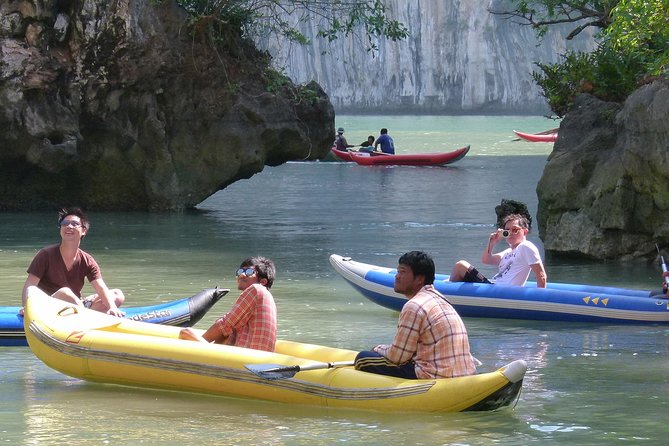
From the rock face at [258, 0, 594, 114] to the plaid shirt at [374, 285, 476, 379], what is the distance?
93.7 metres

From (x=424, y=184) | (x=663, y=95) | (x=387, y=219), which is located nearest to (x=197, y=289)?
(x=663, y=95)

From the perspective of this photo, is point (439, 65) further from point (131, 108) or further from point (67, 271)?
point (67, 271)

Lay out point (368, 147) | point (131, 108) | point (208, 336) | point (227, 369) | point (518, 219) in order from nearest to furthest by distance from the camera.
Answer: point (227, 369)
point (208, 336)
point (518, 219)
point (131, 108)
point (368, 147)

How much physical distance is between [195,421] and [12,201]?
1633 cm

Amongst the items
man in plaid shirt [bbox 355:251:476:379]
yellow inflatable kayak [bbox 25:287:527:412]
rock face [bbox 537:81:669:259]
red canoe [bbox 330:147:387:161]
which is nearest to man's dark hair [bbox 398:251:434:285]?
man in plaid shirt [bbox 355:251:476:379]

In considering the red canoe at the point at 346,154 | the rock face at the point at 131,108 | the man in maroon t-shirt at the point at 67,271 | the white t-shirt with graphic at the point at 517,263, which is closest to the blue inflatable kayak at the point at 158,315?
the man in maroon t-shirt at the point at 67,271

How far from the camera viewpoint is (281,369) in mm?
8180

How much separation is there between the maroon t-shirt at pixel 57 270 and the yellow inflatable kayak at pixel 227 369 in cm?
32

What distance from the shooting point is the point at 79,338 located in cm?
898

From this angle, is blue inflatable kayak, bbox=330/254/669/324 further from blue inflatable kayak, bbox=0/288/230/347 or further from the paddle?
the paddle

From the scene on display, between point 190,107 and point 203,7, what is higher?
point 203,7

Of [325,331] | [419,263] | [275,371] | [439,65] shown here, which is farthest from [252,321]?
[439,65]

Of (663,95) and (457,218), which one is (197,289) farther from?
(457,218)

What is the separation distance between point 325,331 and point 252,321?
2877 mm
